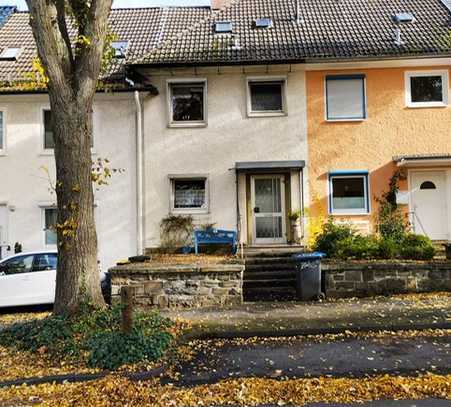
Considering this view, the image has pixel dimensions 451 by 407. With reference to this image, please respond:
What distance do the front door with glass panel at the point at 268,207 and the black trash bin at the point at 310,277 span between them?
15.1ft

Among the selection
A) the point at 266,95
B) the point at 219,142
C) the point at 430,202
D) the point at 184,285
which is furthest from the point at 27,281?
the point at 430,202

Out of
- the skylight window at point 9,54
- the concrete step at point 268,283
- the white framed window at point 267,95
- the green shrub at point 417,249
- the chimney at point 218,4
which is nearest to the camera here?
the green shrub at point 417,249

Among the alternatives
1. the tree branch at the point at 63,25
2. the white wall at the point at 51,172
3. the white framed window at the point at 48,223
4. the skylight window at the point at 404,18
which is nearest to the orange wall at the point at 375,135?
the skylight window at the point at 404,18

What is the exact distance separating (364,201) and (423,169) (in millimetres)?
2123

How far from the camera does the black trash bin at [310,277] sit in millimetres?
9148

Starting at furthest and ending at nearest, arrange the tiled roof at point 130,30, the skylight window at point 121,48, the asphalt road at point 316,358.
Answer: the skylight window at point 121,48
the tiled roof at point 130,30
the asphalt road at point 316,358

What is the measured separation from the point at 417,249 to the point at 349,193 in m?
4.09

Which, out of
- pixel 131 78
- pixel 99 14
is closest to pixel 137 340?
pixel 99 14

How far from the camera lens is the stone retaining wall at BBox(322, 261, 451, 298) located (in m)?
9.27

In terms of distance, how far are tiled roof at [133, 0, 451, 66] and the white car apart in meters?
7.06

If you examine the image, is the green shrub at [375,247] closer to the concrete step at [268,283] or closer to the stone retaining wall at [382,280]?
the stone retaining wall at [382,280]

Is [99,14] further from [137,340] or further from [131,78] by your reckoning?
[131,78]

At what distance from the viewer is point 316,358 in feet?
18.6

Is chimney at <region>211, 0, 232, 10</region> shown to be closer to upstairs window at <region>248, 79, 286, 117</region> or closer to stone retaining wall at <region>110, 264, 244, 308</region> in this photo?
upstairs window at <region>248, 79, 286, 117</region>
